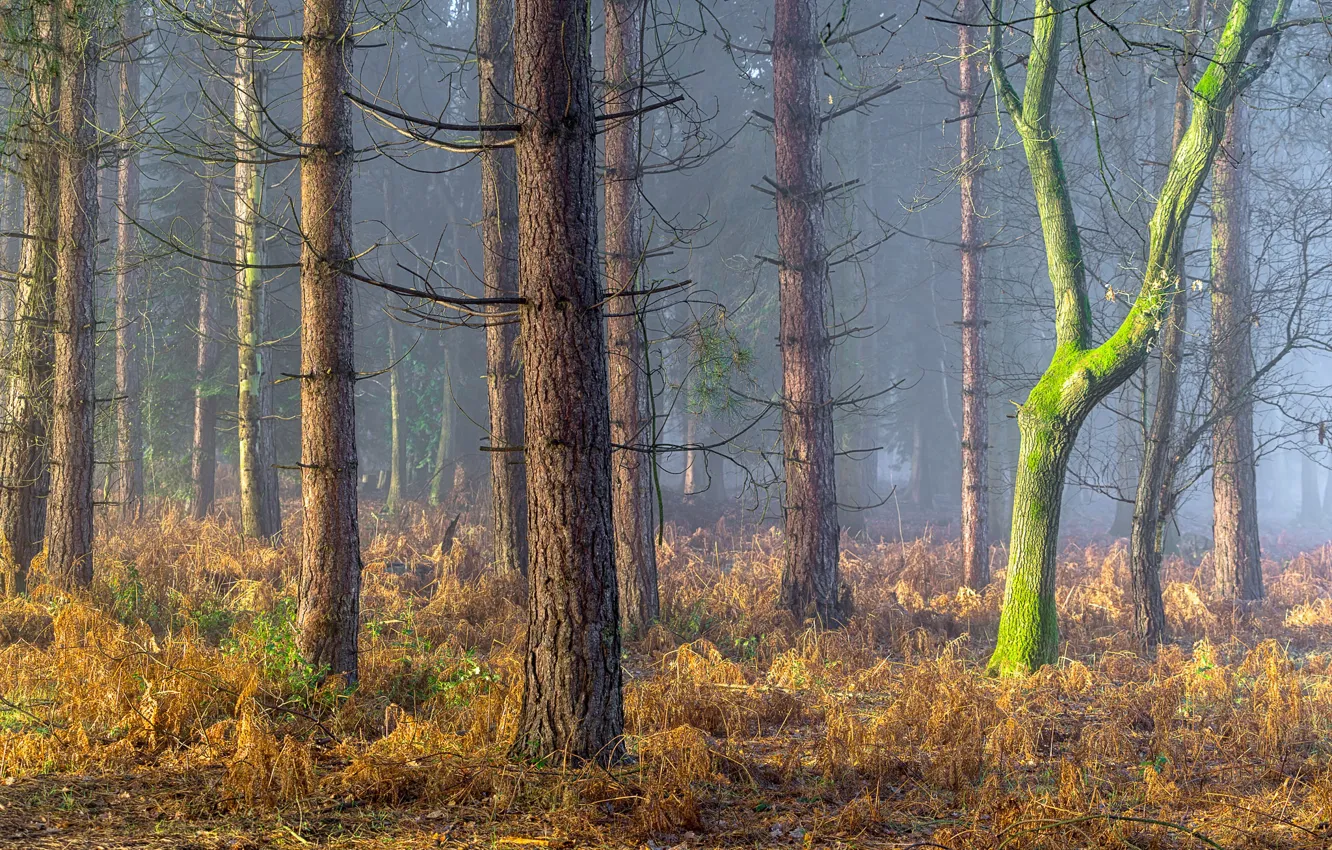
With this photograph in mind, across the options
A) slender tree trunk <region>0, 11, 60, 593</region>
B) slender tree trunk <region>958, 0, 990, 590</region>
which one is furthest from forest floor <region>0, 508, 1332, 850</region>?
slender tree trunk <region>958, 0, 990, 590</region>

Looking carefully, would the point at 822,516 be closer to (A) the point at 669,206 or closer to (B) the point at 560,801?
(B) the point at 560,801

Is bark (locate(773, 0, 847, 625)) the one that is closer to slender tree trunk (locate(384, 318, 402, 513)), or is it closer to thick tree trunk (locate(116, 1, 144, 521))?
thick tree trunk (locate(116, 1, 144, 521))

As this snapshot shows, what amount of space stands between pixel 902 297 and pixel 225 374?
19488 mm

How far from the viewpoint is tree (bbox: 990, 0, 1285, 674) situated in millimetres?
9078

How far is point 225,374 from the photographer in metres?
19.3

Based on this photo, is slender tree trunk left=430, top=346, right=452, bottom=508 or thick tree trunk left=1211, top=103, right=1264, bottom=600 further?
slender tree trunk left=430, top=346, right=452, bottom=508

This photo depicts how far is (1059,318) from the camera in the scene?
9.73 meters

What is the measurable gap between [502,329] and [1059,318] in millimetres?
6045

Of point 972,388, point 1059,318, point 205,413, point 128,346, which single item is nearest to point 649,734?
point 1059,318

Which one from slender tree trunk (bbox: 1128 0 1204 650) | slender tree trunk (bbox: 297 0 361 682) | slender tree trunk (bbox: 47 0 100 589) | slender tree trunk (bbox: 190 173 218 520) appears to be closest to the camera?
slender tree trunk (bbox: 297 0 361 682)

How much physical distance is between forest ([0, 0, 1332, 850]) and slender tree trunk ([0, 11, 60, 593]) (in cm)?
5

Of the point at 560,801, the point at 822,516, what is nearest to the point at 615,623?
the point at 560,801

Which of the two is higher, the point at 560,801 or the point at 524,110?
the point at 524,110

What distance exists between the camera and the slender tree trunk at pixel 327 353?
274 inches
